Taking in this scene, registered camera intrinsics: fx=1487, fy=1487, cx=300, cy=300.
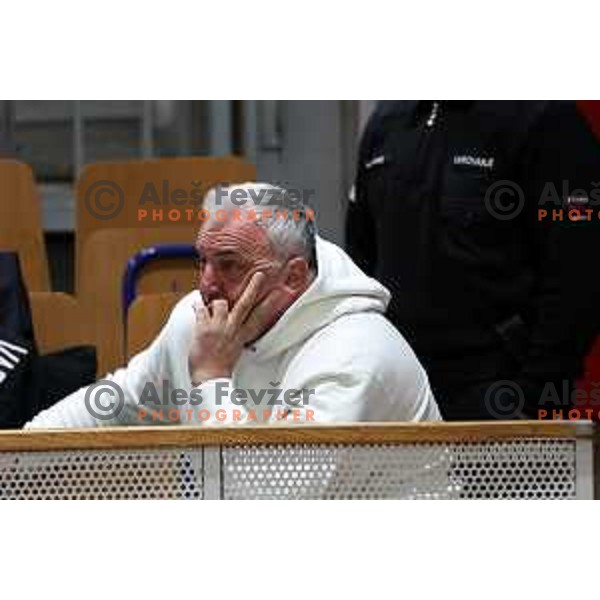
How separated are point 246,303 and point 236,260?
0.17ft

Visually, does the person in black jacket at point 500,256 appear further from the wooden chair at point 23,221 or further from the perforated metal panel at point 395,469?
the wooden chair at point 23,221

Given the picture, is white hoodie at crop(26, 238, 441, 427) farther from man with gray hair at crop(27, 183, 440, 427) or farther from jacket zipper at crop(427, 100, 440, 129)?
jacket zipper at crop(427, 100, 440, 129)

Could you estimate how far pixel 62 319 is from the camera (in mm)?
2039

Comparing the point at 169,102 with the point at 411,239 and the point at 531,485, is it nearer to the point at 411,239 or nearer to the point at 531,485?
the point at 411,239

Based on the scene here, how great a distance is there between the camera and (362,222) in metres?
1.96

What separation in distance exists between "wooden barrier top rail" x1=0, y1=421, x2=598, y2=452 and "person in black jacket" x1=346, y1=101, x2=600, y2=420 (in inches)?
19.4

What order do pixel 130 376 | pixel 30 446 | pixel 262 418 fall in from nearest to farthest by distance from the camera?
1. pixel 30 446
2. pixel 262 418
3. pixel 130 376

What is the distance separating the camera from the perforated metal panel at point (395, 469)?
1313 mm

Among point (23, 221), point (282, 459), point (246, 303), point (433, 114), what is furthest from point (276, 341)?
point (23, 221)

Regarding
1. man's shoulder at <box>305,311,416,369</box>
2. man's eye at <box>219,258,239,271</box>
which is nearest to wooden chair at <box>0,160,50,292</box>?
man's eye at <box>219,258,239,271</box>

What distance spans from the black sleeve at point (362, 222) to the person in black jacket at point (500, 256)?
76mm

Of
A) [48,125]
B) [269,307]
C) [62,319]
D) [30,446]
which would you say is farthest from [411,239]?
[48,125]
